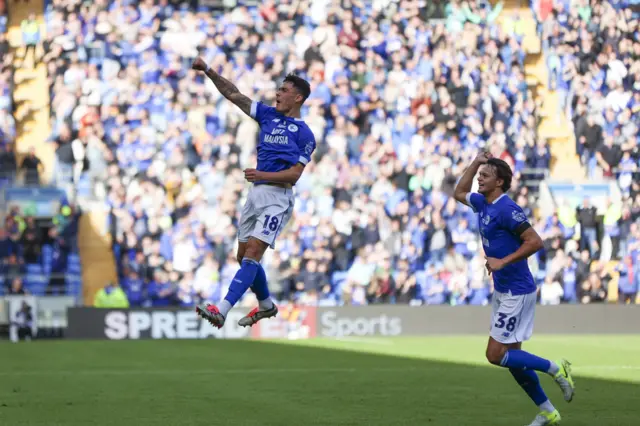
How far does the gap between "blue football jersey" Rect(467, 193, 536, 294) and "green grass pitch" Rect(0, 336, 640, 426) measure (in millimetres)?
1346

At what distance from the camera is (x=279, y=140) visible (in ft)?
38.4

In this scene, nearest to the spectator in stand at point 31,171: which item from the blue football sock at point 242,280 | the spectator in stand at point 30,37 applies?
the spectator in stand at point 30,37

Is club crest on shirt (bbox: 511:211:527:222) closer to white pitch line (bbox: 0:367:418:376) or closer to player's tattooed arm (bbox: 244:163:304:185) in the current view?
player's tattooed arm (bbox: 244:163:304:185)

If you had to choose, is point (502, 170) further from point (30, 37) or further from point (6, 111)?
point (30, 37)

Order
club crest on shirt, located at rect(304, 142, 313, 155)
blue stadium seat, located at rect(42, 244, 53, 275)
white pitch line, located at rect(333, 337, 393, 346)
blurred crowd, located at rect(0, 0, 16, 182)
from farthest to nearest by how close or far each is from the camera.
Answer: blurred crowd, located at rect(0, 0, 16, 182)
blue stadium seat, located at rect(42, 244, 53, 275)
white pitch line, located at rect(333, 337, 393, 346)
club crest on shirt, located at rect(304, 142, 313, 155)

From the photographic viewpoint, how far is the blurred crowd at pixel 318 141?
85.0ft

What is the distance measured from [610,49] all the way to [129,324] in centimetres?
1420

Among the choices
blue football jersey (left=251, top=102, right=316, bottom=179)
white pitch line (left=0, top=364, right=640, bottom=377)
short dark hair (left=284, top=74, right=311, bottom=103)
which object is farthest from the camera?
white pitch line (left=0, top=364, right=640, bottom=377)

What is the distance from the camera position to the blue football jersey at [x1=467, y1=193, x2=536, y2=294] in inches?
435

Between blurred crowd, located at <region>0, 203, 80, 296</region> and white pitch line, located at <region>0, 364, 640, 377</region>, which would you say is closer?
white pitch line, located at <region>0, 364, 640, 377</region>

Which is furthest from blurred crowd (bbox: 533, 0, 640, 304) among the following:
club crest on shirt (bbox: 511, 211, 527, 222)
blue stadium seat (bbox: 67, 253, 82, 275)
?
club crest on shirt (bbox: 511, 211, 527, 222)

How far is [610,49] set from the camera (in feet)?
100

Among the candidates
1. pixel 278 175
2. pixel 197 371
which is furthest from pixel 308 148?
pixel 197 371

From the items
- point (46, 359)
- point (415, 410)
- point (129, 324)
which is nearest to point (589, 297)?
point (129, 324)
